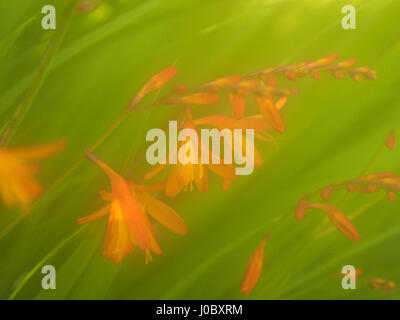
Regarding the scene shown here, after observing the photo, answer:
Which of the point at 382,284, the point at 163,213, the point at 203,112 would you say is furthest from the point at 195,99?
the point at 382,284

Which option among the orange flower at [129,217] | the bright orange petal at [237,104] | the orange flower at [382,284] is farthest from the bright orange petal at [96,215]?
the orange flower at [382,284]

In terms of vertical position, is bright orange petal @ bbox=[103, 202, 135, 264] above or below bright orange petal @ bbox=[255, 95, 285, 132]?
below

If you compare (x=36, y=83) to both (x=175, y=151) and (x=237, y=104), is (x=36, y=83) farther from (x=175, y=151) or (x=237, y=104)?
(x=237, y=104)

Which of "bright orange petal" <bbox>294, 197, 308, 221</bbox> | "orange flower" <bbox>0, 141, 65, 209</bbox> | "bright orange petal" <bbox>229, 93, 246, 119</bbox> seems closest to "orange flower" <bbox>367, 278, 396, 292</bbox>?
"bright orange petal" <bbox>294, 197, 308, 221</bbox>

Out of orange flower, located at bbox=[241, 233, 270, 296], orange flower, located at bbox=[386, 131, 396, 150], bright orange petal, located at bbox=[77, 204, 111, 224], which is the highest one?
orange flower, located at bbox=[386, 131, 396, 150]

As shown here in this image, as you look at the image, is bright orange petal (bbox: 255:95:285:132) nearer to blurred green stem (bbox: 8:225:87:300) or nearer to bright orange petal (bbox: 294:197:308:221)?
bright orange petal (bbox: 294:197:308:221)
